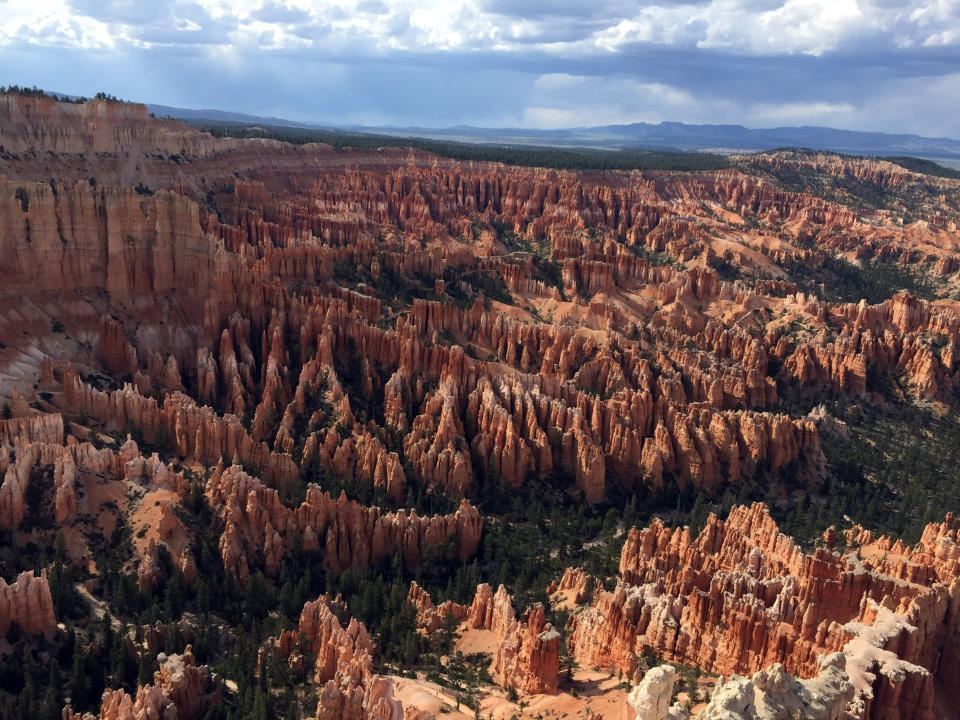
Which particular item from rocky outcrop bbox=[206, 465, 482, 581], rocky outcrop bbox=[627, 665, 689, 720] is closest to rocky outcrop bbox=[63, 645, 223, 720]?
rocky outcrop bbox=[206, 465, 482, 581]

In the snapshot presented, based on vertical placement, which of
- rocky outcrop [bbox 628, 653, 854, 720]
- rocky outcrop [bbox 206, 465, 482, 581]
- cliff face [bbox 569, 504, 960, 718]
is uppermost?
rocky outcrop [bbox 628, 653, 854, 720]

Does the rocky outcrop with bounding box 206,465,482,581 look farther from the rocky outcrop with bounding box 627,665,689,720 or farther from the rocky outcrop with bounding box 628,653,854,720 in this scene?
the rocky outcrop with bounding box 628,653,854,720

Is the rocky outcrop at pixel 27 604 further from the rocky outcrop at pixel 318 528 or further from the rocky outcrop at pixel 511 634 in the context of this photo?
the rocky outcrop at pixel 511 634

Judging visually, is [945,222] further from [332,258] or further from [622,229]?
[332,258]

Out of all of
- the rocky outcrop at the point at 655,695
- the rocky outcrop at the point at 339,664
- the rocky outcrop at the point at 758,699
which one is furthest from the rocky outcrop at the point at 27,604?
the rocky outcrop at the point at 655,695

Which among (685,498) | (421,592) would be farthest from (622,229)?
(421,592)

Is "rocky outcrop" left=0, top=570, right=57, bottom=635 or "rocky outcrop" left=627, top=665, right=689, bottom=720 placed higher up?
"rocky outcrop" left=627, top=665, right=689, bottom=720

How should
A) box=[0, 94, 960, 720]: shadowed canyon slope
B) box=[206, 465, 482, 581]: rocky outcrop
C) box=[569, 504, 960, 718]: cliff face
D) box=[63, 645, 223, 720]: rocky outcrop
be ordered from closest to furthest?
box=[569, 504, 960, 718]: cliff face → box=[63, 645, 223, 720]: rocky outcrop → box=[0, 94, 960, 720]: shadowed canyon slope → box=[206, 465, 482, 581]: rocky outcrop
